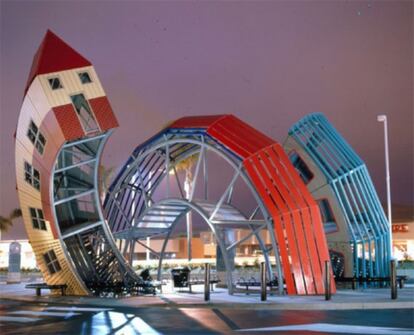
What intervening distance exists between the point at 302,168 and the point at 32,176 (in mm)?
12403

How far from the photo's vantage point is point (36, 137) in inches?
915

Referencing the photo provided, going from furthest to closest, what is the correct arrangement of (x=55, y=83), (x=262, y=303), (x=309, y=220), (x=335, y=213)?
(x=335, y=213) < (x=309, y=220) < (x=55, y=83) < (x=262, y=303)

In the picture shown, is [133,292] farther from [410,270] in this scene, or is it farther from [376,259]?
[410,270]

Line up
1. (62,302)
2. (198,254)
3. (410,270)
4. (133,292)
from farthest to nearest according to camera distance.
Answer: (198,254)
(410,270)
(133,292)
(62,302)

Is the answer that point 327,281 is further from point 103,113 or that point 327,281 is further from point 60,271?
point 60,271

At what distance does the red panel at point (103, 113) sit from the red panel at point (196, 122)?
323 cm

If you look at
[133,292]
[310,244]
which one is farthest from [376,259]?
[133,292]

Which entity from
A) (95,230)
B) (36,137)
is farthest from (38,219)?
(36,137)

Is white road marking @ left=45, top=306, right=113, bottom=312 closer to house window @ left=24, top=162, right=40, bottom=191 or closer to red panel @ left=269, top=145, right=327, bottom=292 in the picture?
house window @ left=24, top=162, right=40, bottom=191

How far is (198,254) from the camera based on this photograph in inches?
3334

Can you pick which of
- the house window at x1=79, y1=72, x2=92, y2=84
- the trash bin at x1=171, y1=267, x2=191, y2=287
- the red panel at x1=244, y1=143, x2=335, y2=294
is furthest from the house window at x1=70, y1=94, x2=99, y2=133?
the trash bin at x1=171, y1=267, x2=191, y2=287

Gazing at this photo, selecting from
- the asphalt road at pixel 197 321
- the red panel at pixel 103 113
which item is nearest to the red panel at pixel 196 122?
the red panel at pixel 103 113

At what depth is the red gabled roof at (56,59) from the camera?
72.5 ft

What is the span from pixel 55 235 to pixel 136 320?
828cm
